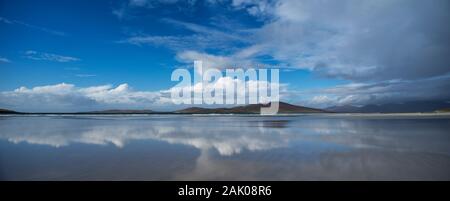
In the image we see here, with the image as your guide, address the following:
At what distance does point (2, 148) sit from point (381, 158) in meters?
11.3

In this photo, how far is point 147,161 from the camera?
19.8ft

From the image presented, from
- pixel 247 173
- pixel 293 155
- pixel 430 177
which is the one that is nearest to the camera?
pixel 430 177

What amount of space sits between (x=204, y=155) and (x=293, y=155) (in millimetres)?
2406

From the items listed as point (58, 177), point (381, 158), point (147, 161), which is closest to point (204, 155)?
point (147, 161)
